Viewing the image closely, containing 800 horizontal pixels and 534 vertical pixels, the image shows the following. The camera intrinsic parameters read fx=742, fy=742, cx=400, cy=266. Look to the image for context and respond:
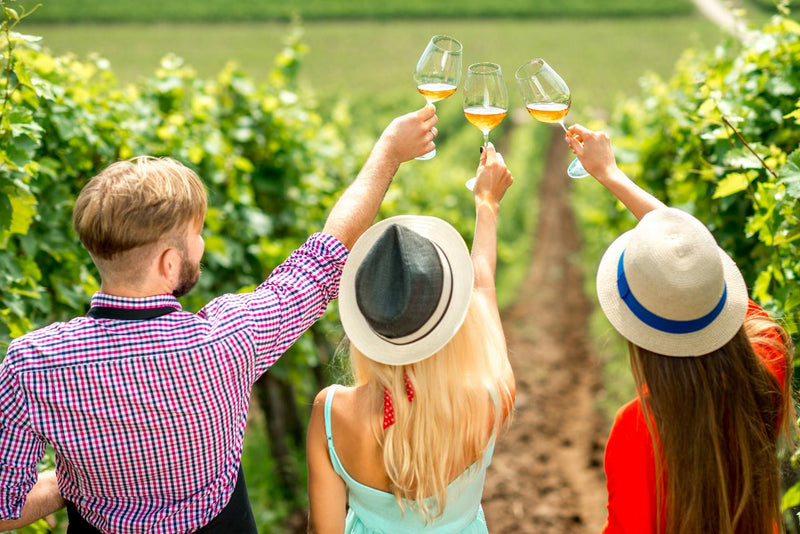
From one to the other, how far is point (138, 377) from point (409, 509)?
0.79 m

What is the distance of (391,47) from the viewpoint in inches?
1503

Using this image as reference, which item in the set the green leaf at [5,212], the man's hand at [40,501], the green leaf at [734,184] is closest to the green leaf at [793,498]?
the green leaf at [734,184]

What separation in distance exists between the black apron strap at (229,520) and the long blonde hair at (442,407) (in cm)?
41

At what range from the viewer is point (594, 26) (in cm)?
4256

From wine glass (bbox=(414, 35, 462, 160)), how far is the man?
0.86 metres

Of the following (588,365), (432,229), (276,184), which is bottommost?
(588,365)

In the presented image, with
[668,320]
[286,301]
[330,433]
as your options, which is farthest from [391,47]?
[668,320]

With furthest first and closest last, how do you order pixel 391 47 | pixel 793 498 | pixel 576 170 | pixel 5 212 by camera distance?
1. pixel 391 47
2. pixel 5 212
3. pixel 576 170
4. pixel 793 498

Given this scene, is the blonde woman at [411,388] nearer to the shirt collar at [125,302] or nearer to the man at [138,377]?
the man at [138,377]

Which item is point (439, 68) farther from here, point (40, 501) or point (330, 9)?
point (330, 9)

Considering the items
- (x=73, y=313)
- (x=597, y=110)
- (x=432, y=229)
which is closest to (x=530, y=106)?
(x=432, y=229)

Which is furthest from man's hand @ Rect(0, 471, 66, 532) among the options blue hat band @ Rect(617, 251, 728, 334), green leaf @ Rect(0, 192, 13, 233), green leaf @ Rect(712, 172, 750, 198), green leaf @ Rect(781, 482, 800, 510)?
green leaf @ Rect(712, 172, 750, 198)

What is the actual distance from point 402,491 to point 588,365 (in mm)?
6072

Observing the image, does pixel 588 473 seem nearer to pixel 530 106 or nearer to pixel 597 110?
pixel 530 106
